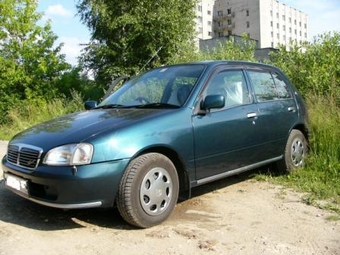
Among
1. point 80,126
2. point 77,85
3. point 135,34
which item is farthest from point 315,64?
point 77,85

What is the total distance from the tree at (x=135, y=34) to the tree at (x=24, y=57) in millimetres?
2605

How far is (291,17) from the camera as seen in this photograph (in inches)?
4087

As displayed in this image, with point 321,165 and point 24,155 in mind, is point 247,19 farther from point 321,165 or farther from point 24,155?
point 24,155

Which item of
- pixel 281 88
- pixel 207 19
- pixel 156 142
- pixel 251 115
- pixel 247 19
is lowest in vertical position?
pixel 156 142

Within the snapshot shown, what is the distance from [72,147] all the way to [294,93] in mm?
3748

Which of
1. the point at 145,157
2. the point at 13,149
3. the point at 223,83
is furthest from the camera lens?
the point at 223,83

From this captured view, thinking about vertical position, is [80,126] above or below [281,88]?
below

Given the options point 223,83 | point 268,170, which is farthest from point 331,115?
point 223,83

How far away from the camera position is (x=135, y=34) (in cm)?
1931

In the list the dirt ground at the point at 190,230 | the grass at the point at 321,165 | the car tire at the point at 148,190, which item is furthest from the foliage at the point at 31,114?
the car tire at the point at 148,190

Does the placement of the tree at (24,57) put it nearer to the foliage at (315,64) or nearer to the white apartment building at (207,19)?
the foliage at (315,64)

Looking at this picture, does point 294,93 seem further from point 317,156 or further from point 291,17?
point 291,17

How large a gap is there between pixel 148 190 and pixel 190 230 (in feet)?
1.84

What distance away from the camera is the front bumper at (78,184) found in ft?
11.5
